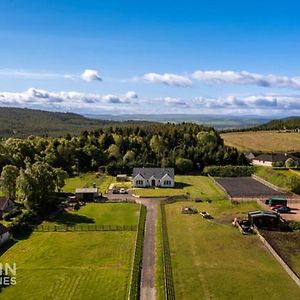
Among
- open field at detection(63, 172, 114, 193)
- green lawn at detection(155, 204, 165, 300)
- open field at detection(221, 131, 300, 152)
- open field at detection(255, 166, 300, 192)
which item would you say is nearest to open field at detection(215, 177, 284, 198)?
open field at detection(255, 166, 300, 192)

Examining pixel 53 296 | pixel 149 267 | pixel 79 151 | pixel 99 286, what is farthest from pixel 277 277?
pixel 79 151

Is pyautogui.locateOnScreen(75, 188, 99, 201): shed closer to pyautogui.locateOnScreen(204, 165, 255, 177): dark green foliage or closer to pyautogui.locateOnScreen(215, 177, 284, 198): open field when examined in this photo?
pyautogui.locateOnScreen(215, 177, 284, 198): open field

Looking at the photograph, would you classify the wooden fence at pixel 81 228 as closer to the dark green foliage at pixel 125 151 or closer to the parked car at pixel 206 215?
the parked car at pixel 206 215

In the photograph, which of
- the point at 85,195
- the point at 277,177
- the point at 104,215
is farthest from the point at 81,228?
the point at 277,177

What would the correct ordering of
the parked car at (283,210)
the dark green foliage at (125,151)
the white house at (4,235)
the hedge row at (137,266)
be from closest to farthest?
the hedge row at (137,266) < the white house at (4,235) < the parked car at (283,210) < the dark green foliage at (125,151)

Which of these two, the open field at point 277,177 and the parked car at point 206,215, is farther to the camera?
the open field at point 277,177

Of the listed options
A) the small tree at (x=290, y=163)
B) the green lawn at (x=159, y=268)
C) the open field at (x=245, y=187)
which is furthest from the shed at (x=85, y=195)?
the small tree at (x=290, y=163)
